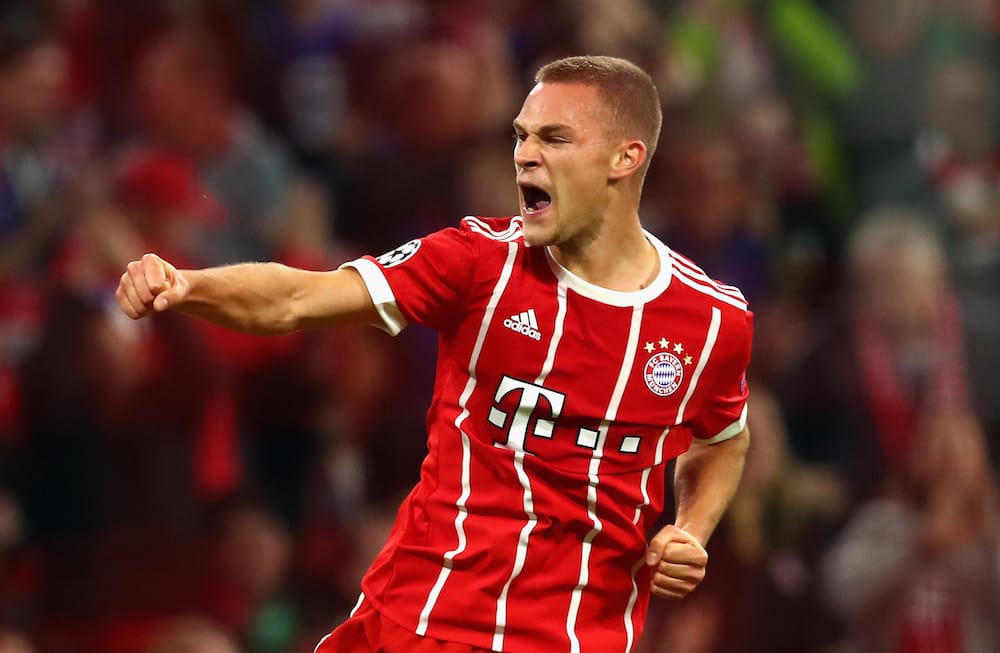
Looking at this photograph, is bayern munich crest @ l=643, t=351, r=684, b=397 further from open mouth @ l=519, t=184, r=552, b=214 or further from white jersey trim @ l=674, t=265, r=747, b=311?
open mouth @ l=519, t=184, r=552, b=214

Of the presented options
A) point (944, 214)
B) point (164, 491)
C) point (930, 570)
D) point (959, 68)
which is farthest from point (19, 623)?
point (959, 68)

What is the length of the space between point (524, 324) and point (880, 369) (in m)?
3.42

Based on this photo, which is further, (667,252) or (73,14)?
(73,14)

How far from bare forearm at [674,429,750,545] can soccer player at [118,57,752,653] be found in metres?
0.21

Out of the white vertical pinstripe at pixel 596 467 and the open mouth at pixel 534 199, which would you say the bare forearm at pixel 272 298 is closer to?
the open mouth at pixel 534 199

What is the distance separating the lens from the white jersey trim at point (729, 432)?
141 inches

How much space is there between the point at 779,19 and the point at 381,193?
2.16 meters

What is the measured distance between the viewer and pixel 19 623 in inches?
211

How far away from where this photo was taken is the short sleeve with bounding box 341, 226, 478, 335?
10.3 feet

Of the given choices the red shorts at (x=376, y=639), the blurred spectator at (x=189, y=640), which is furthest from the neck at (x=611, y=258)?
the blurred spectator at (x=189, y=640)

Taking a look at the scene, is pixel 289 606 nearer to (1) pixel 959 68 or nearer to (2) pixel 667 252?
(2) pixel 667 252

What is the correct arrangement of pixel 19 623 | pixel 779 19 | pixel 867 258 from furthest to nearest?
pixel 779 19 < pixel 867 258 < pixel 19 623

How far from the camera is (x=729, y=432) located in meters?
3.58

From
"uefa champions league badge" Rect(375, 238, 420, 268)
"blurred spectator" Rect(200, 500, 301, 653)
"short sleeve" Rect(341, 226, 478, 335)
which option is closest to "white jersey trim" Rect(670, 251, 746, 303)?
"short sleeve" Rect(341, 226, 478, 335)
